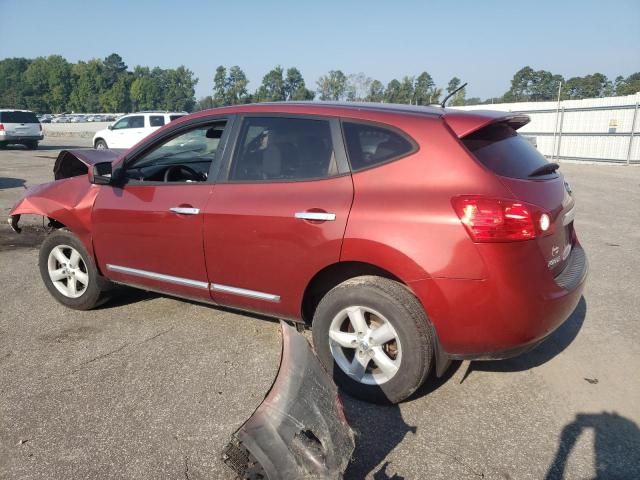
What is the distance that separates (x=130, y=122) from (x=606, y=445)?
21549 millimetres

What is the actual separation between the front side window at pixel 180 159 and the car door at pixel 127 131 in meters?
17.4

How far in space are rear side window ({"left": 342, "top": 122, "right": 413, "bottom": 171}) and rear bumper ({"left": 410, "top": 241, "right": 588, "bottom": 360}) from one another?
750 millimetres

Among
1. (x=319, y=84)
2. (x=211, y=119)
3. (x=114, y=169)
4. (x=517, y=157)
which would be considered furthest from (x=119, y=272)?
(x=319, y=84)

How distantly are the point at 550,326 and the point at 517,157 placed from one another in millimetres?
994

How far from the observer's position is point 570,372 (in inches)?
133

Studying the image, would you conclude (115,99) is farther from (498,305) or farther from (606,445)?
(606,445)

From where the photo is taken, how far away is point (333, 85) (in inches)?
3204

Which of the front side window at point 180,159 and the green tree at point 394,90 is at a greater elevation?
the green tree at point 394,90

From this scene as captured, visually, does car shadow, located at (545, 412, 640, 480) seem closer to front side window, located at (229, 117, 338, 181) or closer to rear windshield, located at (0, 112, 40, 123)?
front side window, located at (229, 117, 338, 181)

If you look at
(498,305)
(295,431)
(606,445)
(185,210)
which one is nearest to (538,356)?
(606,445)

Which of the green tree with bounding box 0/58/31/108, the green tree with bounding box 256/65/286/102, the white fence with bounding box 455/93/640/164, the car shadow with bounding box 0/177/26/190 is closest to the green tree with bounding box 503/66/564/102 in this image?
the green tree with bounding box 256/65/286/102

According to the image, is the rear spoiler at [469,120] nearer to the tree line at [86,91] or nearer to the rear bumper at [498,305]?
the rear bumper at [498,305]

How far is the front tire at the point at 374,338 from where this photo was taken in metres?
2.78

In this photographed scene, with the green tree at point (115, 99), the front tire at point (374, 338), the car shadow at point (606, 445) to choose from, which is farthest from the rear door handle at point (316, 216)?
the green tree at point (115, 99)
